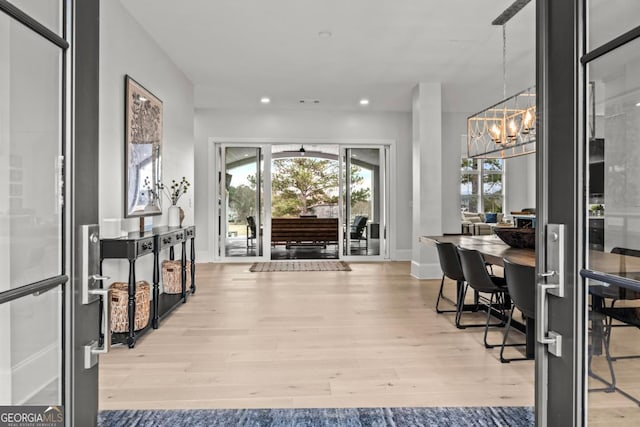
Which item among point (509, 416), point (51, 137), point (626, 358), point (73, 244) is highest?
point (51, 137)

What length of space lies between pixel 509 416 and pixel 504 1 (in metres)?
3.19

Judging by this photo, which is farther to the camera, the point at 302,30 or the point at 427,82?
the point at 427,82

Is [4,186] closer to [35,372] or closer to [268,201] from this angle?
[35,372]

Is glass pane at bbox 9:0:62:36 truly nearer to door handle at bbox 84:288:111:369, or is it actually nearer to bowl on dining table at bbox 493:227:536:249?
door handle at bbox 84:288:111:369

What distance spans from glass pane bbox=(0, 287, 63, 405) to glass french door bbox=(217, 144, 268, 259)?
21.4ft

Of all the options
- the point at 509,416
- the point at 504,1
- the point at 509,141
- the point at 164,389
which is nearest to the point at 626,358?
the point at 509,416

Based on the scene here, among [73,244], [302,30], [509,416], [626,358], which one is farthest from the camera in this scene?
[302,30]

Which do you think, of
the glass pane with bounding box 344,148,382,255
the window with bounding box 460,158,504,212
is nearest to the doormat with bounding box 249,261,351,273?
the glass pane with bounding box 344,148,382,255

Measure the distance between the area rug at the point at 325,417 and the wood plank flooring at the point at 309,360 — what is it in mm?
69

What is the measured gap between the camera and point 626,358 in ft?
3.01

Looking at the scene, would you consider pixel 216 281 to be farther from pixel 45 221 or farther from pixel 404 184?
pixel 45 221

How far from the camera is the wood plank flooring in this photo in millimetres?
2234

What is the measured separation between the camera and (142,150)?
13.0ft

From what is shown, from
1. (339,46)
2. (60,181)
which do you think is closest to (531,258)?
(60,181)
